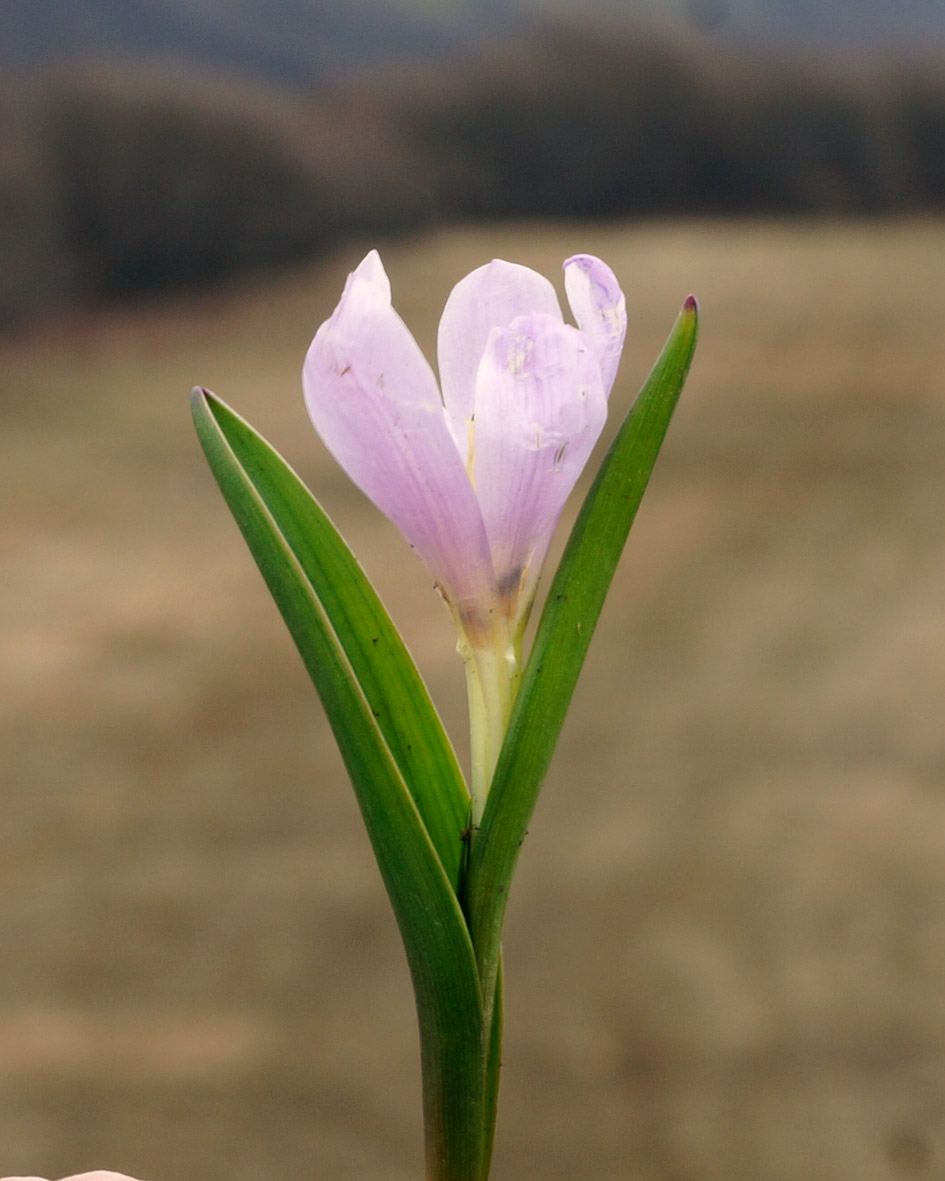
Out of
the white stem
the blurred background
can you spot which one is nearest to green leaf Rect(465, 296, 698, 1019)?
the white stem

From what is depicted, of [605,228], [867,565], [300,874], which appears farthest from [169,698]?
[605,228]

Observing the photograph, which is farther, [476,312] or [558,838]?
[558,838]

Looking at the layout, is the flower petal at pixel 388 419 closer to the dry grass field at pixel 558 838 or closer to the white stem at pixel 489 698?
the white stem at pixel 489 698

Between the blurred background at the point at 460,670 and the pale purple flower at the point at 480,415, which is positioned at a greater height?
the pale purple flower at the point at 480,415

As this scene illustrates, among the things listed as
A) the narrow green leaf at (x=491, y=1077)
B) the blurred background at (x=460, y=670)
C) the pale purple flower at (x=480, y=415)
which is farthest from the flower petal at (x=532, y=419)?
the blurred background at (x=460, y=670)

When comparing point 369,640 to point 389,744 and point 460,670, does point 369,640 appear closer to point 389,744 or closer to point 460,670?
point 389,744

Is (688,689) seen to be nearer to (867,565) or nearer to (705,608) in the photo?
(705,608)

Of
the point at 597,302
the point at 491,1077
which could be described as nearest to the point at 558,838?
the point at 491,1077
